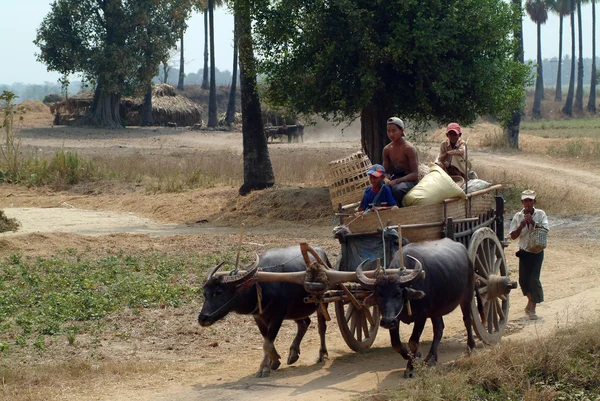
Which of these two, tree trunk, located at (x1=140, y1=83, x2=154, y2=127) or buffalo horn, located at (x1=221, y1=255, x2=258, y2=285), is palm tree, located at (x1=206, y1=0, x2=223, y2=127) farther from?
buffalo horn, located at (x1=221, y1=255, x2=258, y2=285)

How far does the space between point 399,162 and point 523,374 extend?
3.10 metres

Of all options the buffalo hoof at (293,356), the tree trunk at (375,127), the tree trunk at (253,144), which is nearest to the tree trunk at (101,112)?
the tree trunk at (253,144)

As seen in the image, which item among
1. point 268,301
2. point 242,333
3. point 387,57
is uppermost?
point 387,57

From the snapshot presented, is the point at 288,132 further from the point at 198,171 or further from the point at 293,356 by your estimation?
the point at 293,356

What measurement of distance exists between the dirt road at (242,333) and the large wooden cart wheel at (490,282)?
33cm

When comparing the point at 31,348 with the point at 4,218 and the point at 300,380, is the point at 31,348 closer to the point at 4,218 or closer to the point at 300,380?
the point at 300,380

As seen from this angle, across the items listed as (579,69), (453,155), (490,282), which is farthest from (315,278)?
(579,69)

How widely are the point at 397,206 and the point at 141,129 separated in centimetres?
3924

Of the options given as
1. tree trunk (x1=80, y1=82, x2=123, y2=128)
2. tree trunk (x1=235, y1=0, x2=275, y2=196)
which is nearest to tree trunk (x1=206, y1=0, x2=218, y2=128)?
tree trunk (x1=80, y1=82, x2=123, y2=128)

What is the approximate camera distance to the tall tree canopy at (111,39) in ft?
145

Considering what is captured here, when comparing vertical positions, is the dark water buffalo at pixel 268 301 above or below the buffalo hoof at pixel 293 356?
above

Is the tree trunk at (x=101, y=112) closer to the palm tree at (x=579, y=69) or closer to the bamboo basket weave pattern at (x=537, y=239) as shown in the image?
the bamboo basket weave pattern at (x=537, y=239)

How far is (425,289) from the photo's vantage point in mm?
8078

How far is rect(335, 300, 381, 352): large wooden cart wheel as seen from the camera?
910 centimetres
